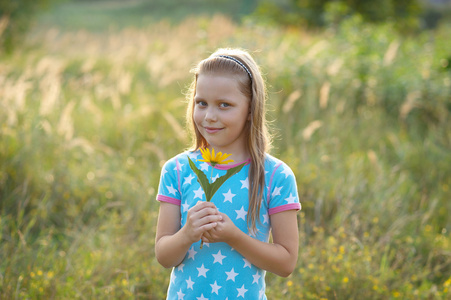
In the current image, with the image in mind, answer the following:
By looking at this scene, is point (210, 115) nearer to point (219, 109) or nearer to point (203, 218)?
point (219, 109)

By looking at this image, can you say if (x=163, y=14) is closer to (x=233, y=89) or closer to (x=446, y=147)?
(x=446, y=147)

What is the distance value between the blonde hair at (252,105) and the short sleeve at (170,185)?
0.29 metres

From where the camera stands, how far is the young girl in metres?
1.83

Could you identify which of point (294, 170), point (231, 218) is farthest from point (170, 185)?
point (294, 170)

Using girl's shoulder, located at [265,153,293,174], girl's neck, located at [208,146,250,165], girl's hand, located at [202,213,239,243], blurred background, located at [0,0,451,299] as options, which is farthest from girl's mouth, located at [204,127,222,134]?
blurred background, located at [0,0,451,299]

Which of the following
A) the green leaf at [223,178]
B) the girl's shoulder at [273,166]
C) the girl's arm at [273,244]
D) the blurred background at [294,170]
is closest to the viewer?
the green leaf at [223,178]

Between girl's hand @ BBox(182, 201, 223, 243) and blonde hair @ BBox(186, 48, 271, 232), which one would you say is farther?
blonde hair @ BBox(186, 48, 271, 232)

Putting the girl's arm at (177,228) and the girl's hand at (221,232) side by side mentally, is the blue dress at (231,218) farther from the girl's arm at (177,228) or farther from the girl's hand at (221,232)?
the girl's hand at (221,232)

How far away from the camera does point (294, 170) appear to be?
4.26 meters

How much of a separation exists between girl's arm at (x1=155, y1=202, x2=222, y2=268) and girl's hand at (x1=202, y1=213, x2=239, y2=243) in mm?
27

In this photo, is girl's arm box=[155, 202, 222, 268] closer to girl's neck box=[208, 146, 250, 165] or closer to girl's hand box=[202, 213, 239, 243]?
girl's hand box=[202, 213, 239, 243]

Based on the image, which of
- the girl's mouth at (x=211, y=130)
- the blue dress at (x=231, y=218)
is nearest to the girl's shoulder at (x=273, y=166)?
the blue dress at (x=231, y=218)

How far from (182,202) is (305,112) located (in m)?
4.17

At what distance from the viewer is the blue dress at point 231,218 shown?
6.01 feet
